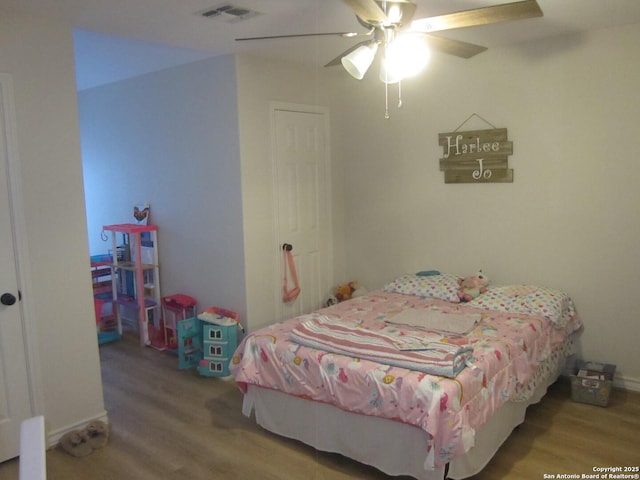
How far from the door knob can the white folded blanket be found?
2144mm

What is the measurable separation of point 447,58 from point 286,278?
2.15 metres

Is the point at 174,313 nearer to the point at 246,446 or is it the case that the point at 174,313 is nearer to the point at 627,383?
the point at 246,446

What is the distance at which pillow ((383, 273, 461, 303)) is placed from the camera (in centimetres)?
385

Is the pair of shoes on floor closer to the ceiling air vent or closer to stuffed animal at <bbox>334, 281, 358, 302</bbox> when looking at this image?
stuffed animal at <bbox>334, 281, 358, 302</bbox>

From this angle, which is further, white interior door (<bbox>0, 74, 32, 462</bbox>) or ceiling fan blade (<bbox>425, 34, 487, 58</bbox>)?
white interior door (<bbox>0, 74, 32, 462</bbox>)

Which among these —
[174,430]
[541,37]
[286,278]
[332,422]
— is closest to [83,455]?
[174,430]

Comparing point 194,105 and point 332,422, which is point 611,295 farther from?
point 194,105

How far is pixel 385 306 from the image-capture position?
3.72 metres

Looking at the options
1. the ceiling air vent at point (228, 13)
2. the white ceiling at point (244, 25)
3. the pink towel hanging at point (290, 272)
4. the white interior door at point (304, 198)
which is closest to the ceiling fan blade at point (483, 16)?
the white ceiling at point (244, 25)

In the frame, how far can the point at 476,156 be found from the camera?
3.98 m

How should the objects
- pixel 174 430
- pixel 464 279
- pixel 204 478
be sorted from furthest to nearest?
pixel 464 279 < pixel 174 430 < pixel 204 478

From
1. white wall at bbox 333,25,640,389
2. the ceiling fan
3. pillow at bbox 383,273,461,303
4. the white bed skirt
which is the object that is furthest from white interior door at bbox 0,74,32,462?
white wall at bbox 333,25,640,389

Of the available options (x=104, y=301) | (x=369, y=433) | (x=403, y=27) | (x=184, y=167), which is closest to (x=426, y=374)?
(x=369, y=433)

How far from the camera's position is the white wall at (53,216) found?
283cm
